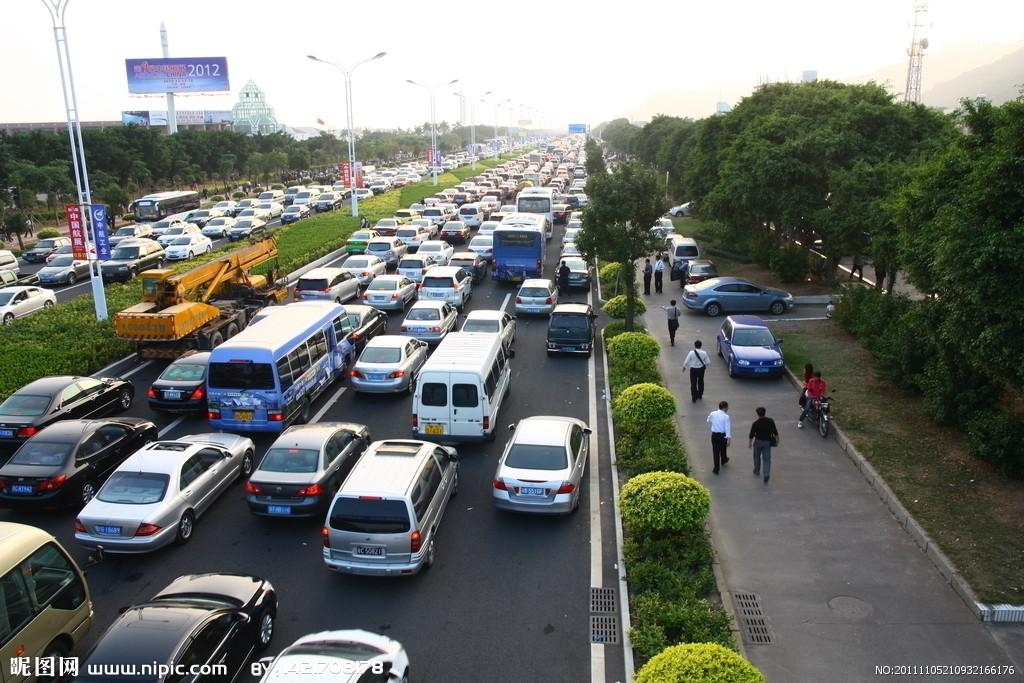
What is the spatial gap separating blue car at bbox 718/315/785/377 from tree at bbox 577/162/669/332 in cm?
300

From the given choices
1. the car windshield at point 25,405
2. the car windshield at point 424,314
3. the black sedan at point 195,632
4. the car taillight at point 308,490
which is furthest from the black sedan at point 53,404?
the black sedan at point 195,632

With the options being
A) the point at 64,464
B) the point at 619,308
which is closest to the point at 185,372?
the point at 64,464

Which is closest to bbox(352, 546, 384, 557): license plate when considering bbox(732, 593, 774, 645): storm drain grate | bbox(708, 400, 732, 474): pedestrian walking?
bbox(732, 593, 774, 645): storm drain grate

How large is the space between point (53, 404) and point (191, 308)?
5745mm

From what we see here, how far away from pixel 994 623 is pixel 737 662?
14.9ft

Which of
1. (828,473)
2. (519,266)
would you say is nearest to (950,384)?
(828,473)

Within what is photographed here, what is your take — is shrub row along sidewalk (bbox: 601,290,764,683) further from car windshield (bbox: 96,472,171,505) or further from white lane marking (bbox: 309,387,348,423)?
car windshield (bbox: 96,472,171,505)

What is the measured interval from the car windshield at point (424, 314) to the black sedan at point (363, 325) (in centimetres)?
113

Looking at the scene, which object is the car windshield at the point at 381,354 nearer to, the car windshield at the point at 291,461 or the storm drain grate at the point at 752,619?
the car windshield at the point at 291,461

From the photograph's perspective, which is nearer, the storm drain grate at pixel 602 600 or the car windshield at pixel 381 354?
the storm drain grate at pixel 602 600

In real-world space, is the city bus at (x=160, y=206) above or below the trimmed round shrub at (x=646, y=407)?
above

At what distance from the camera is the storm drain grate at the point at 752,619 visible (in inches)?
385

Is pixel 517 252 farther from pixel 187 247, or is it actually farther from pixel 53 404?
pixel 53 404

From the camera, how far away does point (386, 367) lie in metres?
18.7
